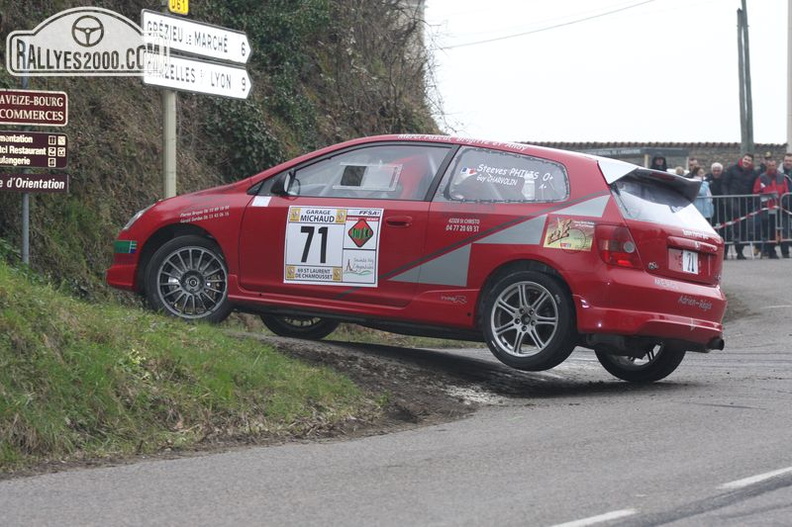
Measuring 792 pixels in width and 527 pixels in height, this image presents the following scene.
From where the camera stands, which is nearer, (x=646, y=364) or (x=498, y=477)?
(x=498, y=477)

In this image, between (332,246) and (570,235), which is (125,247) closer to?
(332,246)

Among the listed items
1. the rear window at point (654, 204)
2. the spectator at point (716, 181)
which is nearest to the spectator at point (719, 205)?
the spectator at point (716, 181)

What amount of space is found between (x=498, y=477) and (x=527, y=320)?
10.4 feet

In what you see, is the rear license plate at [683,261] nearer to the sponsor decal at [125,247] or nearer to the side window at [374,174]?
the side window at [374,174]

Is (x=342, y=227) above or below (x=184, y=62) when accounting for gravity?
below

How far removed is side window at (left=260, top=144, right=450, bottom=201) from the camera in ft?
33.9

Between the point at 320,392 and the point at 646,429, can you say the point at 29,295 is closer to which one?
the point at 320,392

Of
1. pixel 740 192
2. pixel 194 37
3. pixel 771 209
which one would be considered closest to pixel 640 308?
pixel 194 37

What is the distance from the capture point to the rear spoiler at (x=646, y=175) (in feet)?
32.4

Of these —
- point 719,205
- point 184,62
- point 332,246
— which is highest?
point 184,62

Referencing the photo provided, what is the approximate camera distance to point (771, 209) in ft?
87.1

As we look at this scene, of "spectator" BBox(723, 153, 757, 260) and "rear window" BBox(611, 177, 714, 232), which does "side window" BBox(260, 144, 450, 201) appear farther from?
"spectator" BBox(723, 153, 757, 260)

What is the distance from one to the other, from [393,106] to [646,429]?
15346mm

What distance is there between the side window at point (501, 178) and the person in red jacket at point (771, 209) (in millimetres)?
17549
